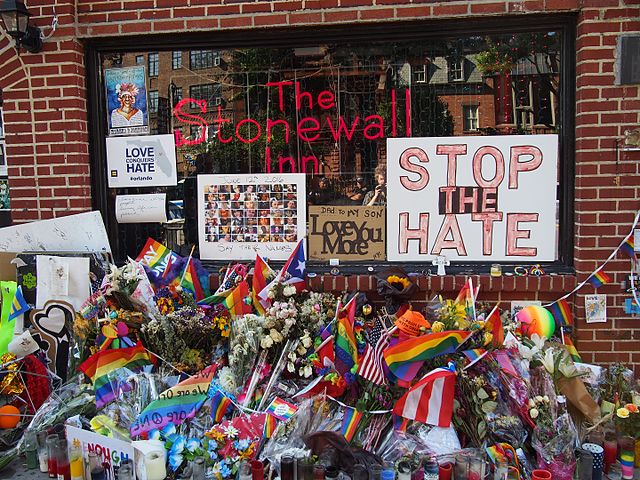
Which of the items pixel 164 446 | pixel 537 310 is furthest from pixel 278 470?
pixel 537 310

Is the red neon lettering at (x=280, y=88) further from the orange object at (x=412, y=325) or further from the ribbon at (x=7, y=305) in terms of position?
the ribbon at (x=7, y=305)

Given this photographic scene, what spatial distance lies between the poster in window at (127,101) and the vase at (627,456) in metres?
4.23

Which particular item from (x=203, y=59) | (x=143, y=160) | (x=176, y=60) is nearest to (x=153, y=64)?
(x=176, y=60)

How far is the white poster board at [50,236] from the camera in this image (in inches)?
181

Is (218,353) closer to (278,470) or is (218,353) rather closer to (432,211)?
(278,470)

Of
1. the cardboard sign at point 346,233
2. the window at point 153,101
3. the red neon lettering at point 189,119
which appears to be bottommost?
the cardboard sign at point 346,233

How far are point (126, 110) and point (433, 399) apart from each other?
11.1ft

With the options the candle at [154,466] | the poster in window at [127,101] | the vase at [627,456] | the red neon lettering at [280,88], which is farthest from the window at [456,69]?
the candle at [154,466]

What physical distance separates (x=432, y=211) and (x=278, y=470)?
7.39 feet

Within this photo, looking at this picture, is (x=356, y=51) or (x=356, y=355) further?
(x=356, y=51)

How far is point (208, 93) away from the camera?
4.66 m

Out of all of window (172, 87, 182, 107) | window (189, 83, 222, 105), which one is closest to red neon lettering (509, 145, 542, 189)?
window (189, 83, 222, 105)

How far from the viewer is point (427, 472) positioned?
10.8 ft

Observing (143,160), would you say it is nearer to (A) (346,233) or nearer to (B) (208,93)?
(B) (208,93)
